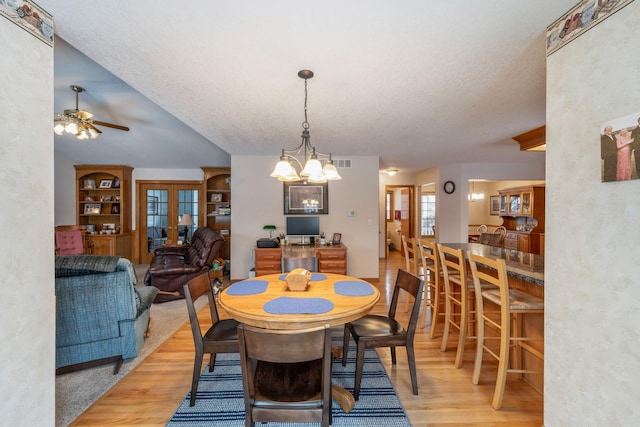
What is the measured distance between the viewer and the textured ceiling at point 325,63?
5.05ft

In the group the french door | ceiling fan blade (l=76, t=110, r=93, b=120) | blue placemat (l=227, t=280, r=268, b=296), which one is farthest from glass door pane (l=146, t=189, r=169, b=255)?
blue placemat (l=227, t=280, r=268, b=296)

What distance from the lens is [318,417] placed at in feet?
4.16

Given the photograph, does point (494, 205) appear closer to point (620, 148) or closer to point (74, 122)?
point (620, 148)

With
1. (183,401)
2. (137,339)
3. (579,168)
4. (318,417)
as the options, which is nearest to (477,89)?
(579,168)

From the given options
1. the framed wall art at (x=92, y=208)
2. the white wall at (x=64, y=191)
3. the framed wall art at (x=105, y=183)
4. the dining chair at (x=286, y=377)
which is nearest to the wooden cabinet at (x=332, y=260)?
the dining chair at (x=286, y=377)

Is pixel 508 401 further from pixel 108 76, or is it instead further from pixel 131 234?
pixel 131 234

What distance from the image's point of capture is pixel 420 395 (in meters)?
1.97

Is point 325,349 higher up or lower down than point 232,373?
higher up

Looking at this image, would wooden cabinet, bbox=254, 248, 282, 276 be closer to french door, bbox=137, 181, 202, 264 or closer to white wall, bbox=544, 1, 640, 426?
french door, bbox=137, 181, 202, 264

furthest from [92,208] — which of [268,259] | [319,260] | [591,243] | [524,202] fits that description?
[524,202]

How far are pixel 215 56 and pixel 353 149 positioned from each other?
9.64 feet

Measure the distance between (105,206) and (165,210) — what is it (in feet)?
4.57

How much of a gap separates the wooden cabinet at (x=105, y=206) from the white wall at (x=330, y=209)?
10.5ft

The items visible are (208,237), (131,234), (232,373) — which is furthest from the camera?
(131,234)
